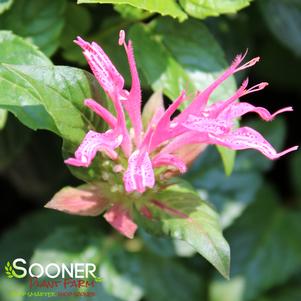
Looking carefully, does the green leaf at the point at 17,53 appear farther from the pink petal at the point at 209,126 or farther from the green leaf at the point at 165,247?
the green leaf at the point at 165,247

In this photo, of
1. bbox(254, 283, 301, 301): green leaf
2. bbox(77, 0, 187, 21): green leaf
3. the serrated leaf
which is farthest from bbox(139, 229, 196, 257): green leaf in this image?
bbox(77, 0, 187, 21): green leaf

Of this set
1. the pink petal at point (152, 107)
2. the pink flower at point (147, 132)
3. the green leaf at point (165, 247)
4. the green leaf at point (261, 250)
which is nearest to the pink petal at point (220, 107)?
the pink flower at point (147, 132)

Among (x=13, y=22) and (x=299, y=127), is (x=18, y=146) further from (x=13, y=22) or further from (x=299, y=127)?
(x=299, y=127)

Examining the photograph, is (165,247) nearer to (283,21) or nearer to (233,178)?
(233,178)

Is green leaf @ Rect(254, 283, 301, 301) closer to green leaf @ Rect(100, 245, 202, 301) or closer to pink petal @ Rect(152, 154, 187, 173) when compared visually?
green leaf @ Rect(100, 245, 202, 301)

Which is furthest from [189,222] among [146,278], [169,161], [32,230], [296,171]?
[296,171]
